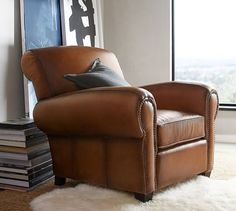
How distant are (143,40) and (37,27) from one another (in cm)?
134

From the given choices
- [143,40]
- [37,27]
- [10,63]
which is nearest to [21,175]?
[10,63]

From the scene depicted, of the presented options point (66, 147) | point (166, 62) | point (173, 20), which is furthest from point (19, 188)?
point (173, 20)

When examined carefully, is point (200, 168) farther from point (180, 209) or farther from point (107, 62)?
point (107, 62)

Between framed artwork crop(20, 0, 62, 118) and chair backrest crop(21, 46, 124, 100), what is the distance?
36 centimetres

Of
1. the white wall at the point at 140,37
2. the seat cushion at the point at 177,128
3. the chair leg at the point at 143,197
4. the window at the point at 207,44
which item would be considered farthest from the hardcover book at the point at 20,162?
the window at the point at 207,44

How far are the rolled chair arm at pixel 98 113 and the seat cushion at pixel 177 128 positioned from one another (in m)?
0.14

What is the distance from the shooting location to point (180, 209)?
73.5 inches

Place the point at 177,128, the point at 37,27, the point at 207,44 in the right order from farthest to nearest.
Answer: the point at 207,44
the point at 37,27
the point at 177,128

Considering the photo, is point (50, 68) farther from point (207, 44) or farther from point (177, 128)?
point (207, 44)

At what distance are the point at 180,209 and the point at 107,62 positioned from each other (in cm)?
119

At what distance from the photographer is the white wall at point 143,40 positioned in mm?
3656

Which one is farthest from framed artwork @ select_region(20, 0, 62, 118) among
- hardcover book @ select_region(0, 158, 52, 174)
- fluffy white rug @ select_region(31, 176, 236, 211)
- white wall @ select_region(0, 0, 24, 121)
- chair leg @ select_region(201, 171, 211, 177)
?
chair leg @ select_region(201, 171, 211, 177)

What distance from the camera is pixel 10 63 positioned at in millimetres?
2615

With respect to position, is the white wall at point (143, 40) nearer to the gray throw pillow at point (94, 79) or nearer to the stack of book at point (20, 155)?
the gray throw pillow at point (94, 79)
